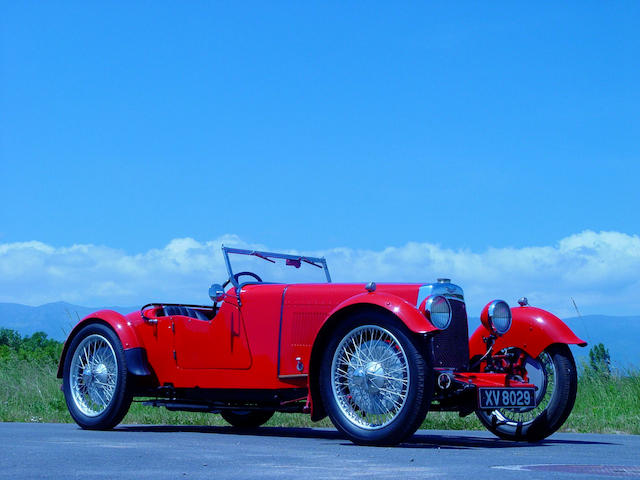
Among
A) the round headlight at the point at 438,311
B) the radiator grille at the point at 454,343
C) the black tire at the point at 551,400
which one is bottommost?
the black tire at the point at 551,400

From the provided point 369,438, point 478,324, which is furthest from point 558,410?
point 369,438

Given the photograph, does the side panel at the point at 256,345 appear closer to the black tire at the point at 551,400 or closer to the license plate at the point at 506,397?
the license plate at the point at 506,397

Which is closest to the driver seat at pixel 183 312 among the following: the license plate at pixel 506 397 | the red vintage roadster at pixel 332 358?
the red vintage roadster at pixel 332 358

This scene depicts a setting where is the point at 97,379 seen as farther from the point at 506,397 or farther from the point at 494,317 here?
the point at 506,397

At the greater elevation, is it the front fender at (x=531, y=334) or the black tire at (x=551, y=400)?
the front fender at (x=531, y=334)

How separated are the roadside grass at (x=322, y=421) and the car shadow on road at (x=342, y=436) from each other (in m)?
0.67

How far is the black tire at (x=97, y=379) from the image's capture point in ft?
32.5

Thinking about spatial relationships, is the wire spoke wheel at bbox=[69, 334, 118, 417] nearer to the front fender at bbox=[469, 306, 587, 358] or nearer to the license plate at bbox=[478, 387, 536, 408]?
the front fender at bbox=[469, 306, 587, 358]

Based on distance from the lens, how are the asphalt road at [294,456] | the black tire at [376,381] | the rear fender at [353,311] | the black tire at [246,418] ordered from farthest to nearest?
1. the black tire at [246,418]
2. the rear fender at [353,311]
3. the black tire at [376,381]
4. the asphalt road at [294,456]

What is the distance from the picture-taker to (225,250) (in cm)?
1044

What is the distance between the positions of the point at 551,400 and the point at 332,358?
2198mm

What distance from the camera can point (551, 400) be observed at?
8.95 metres

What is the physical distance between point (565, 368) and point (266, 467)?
3.86 m

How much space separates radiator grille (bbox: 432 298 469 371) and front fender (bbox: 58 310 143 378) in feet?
10.8
